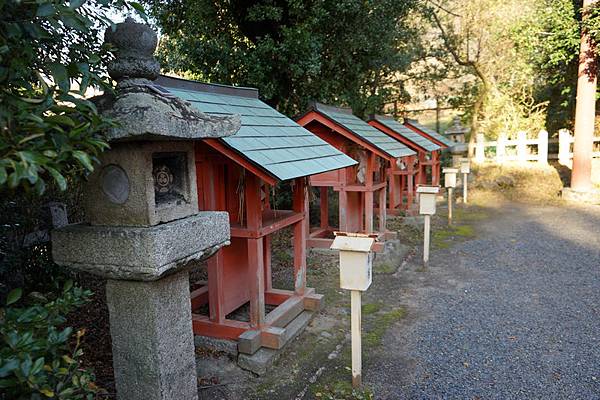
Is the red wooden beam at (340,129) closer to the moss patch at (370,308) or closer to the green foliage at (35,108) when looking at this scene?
the moss patch at (370,308)

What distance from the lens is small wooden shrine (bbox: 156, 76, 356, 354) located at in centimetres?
393

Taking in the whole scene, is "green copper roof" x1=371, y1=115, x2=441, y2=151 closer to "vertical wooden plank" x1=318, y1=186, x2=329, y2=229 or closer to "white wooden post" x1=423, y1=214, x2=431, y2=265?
"vertical wooden plank" x1=318, y1=186, x2=329, y2=229

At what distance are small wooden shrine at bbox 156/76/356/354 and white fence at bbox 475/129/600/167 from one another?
1386 cm

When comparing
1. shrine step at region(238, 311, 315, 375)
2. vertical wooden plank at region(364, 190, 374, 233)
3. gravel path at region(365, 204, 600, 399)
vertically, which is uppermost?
vertical wooden plank at region(364, 190, 374, 233)

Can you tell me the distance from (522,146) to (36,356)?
1780 cm

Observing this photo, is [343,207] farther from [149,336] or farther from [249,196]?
[149,336]

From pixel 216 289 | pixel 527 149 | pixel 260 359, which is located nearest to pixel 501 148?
pixel 527 149

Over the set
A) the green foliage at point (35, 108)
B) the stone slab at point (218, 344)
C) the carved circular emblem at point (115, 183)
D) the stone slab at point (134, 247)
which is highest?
the green foliage at point (35, 108)

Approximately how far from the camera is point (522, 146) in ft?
54.0

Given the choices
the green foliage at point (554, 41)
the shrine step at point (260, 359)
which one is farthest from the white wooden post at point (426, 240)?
the green foliage at point (554, 41)

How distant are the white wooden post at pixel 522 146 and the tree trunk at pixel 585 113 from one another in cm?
335

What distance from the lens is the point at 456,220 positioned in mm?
11641

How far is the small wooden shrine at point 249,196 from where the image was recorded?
3.93 metres

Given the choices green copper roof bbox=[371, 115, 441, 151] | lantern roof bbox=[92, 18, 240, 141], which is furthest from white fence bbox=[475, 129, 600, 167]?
lantern roof bbox=[92, 18, 240, 141]
